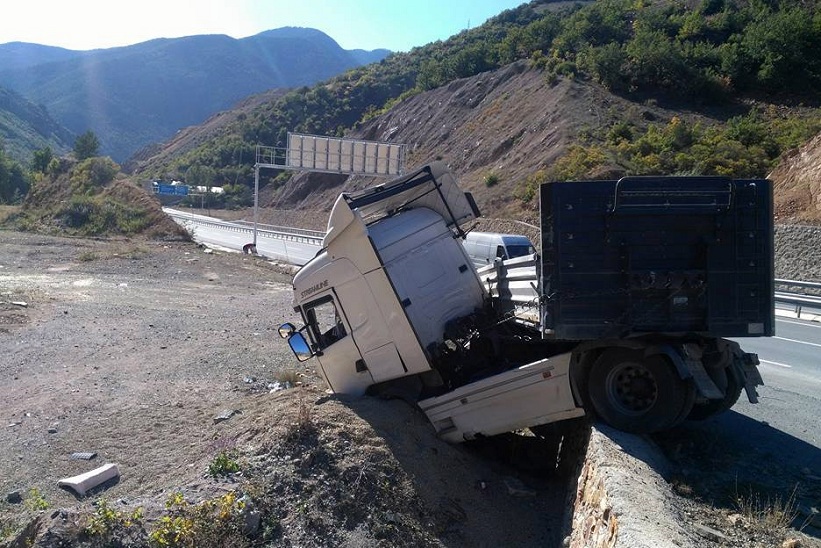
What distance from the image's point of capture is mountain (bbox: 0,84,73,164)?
5079 inches

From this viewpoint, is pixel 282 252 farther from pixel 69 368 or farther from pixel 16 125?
pixel 16 125

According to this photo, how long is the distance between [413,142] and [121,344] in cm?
5000

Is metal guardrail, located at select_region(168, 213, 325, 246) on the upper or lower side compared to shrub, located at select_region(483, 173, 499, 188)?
lower

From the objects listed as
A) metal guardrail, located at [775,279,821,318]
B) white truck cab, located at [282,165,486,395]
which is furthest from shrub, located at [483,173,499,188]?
white truck cab, located at [282,165,486,395]

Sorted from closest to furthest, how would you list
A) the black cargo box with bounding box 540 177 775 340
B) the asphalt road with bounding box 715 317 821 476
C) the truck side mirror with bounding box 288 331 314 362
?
the black cargo box with bounding box 540 177 775 340
the asphalt road with bounding box 715 317 821 476
the truck side mirror with bounding box 288 331 314 362

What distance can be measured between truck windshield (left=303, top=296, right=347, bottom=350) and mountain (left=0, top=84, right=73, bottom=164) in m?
128

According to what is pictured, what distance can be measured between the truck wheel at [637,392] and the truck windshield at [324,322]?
301 centimetres

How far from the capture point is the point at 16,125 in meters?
143

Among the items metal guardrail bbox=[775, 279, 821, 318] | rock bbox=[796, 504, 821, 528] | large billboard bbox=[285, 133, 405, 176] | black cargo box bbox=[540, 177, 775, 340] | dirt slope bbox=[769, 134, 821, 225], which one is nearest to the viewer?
rock bbox=[796, 504, 821, 528]

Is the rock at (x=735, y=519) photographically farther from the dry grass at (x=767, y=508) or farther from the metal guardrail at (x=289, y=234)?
the metal guardrail at (x=289, y=234)

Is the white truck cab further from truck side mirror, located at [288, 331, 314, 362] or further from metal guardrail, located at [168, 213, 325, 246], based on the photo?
metal guardrail, located at [168, 213, 325, 246]

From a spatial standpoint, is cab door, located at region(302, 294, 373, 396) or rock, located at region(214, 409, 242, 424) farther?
rock, located at region(214, 409, 242, 424)

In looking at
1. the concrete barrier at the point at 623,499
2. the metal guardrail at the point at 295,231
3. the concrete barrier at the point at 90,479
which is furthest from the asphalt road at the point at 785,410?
the metal guardrail at the point at 295,231

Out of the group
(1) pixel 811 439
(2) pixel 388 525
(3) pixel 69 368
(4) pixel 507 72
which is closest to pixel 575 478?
(2) pixel 388 525
